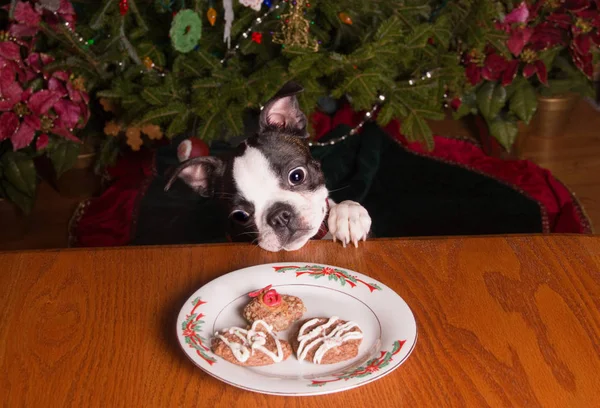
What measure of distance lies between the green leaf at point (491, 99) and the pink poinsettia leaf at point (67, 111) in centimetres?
170

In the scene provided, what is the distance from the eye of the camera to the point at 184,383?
1.03 m

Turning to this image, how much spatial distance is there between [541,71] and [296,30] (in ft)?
4.07

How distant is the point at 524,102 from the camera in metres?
2.98

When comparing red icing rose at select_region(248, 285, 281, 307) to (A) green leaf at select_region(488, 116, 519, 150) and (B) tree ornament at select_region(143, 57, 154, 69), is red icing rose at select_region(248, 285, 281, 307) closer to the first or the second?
(B) tree ornament at select_region(143, 57, 154, 69)

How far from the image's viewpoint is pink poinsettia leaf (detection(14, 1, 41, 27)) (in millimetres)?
2439

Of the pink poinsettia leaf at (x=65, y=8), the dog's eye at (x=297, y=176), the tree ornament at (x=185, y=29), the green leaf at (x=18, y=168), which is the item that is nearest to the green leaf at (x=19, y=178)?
the green leaf at (x=18, y=168)

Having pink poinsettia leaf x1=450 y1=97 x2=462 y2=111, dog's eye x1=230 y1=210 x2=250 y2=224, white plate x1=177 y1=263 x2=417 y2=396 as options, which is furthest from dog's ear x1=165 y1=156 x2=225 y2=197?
pink poinsettia leaf x1=450 y1=97 x2=462 y2=111

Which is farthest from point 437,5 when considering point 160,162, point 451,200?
point 160,162

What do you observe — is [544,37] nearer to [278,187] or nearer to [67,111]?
[278,187]

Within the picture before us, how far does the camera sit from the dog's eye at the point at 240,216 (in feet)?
5.30

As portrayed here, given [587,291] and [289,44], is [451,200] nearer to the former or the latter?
[289,44]

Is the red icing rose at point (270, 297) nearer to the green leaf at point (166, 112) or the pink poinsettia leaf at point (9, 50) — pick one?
the green leaf at point (166, 112)

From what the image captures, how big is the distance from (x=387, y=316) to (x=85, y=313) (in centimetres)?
54

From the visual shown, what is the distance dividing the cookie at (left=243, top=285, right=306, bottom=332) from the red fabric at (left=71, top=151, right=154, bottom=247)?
4.89 feet
